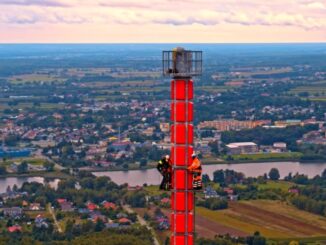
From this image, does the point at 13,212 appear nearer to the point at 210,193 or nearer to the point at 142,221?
the point at 142,221

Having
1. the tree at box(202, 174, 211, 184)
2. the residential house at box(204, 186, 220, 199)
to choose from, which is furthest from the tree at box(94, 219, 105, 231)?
the tree at box(202, 174, 211, 184)

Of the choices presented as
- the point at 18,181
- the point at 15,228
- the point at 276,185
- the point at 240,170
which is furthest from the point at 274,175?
the point at 15,228

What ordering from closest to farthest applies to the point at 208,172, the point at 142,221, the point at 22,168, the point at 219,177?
1. the point at 142,221
2. the point at 219,177
3. the point at 208,172
4. the point at 22,168

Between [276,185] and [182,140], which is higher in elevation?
[182,140]

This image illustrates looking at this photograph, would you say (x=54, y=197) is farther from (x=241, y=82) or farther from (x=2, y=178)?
(x=241, y=82)

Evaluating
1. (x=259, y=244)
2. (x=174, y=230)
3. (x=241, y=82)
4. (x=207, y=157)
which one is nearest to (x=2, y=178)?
(x=207, y=157)

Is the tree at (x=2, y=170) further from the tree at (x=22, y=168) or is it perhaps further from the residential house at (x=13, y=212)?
the residential house at (x=13, y=212)

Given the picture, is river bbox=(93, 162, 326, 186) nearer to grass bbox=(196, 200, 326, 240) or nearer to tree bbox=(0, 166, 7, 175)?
tree bbox=(0, 166, 7, 175)

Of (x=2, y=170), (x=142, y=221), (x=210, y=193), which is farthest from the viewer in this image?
(x=2, y=170)
